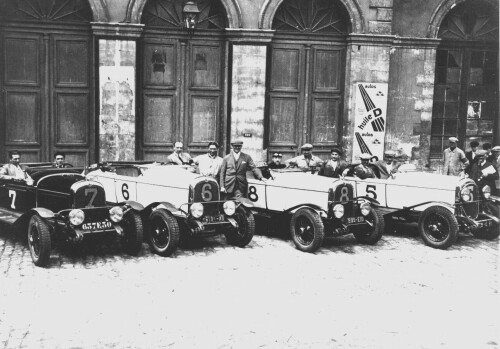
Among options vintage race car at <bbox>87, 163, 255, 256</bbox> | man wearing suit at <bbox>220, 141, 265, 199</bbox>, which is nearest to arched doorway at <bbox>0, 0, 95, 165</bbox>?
vintage race car at <bbox>87, 163, 255, 256</bbox>

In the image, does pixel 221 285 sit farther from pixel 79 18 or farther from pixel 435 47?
pixel 435 47

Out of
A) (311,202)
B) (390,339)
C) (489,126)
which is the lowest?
(390,339)

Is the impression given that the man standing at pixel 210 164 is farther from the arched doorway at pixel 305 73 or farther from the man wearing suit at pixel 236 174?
the arched doorway at pixel 305 73

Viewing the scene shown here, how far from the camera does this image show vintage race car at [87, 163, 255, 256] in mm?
10445

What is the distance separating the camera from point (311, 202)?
37.1 feet

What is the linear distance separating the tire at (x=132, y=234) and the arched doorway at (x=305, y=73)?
6962 mm

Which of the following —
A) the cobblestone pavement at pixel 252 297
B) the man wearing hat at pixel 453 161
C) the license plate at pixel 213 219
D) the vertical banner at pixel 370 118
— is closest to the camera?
the cobblestone pavement at pixel 252 297

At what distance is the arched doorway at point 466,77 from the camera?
58.7ft

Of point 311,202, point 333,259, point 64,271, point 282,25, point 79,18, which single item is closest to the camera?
point 64,271

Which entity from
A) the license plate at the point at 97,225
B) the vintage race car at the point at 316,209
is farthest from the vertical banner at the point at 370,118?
the license plate at the point at 97,225

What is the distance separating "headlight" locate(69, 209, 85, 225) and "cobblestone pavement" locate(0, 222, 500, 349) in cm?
61

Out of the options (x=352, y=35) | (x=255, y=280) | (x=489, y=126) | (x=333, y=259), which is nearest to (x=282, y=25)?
(x=352, y=35)

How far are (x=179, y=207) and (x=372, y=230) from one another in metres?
3.31

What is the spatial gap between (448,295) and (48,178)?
640cm
